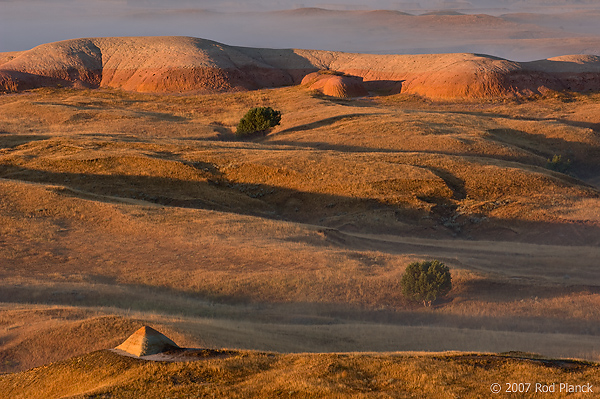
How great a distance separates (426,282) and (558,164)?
118ft

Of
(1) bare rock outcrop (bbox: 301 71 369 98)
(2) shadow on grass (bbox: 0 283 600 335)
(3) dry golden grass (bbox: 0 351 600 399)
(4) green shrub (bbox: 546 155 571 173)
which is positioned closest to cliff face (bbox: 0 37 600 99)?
(1) bare rock outcrop (bbox: 301 71 369 98)

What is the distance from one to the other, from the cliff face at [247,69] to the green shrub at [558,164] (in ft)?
127

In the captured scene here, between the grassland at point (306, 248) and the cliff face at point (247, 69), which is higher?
the cliff face at point (247, 69)

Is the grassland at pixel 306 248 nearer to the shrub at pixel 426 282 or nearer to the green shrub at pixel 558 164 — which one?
the shrub at pixel 426 282

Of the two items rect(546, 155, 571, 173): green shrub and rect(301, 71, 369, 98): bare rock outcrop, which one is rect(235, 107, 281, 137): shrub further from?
rect(301, 71, 369, 98): bare rock outcrop

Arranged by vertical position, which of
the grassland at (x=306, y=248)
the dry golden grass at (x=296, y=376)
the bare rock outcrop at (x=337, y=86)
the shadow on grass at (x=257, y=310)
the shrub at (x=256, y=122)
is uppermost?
the bare rock outcrop at (x=337, y=86)

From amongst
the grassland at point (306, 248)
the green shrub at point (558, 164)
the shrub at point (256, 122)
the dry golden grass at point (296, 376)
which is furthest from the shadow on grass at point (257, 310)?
the shrub at point (256, 122)

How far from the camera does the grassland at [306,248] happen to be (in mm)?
14992

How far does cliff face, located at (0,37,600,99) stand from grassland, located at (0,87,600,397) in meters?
36.9

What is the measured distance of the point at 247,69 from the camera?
113 m

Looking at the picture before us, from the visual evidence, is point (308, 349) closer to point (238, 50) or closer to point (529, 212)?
point (529, 212)

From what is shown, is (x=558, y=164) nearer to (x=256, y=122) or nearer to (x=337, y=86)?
(x=256, y=122)

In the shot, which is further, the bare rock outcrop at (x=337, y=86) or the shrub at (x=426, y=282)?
the bare rock outcrop at (x=337, y=86)

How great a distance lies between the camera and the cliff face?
93.8m
